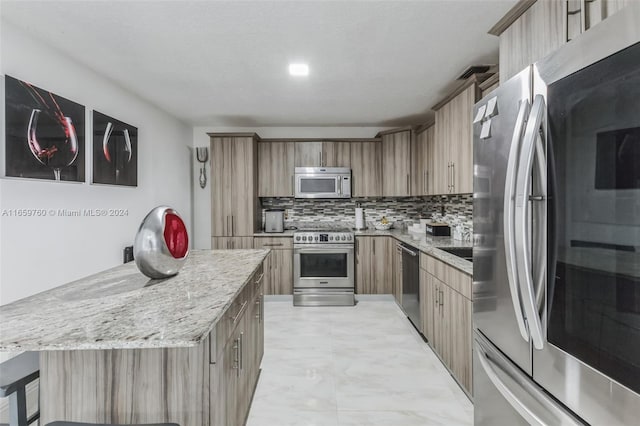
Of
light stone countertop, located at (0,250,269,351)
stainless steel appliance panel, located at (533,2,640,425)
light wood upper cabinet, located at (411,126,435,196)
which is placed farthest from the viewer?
light wood upper cabinet, located at (411,126,435,196)

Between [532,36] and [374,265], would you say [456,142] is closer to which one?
[532,36]

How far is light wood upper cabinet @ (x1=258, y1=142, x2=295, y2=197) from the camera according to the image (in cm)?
474

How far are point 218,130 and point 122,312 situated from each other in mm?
4240

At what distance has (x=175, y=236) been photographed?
5.23 feet

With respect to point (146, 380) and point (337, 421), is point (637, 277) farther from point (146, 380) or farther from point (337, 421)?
point (337, 421)

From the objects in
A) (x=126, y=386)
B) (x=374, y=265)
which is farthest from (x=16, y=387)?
(x=374, y=265)

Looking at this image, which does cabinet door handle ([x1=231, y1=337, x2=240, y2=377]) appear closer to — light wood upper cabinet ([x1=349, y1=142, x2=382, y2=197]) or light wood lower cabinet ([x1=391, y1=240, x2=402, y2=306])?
light wood lower cabinet ([x1=391, y1=240, x2=402, y2=306])

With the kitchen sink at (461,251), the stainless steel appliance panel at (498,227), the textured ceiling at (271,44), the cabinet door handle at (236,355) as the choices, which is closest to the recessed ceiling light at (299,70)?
the textured ceiling at (271,44)

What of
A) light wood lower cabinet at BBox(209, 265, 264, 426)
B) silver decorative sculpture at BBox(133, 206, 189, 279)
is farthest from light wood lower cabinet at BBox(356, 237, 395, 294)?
silver decorative sculpture at BBox(133, 206, 189, 279)

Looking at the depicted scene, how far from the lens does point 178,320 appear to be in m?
1.07

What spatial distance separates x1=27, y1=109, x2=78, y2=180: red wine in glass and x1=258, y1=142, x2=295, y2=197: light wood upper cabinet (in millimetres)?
2437

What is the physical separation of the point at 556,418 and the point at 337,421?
1364 mm

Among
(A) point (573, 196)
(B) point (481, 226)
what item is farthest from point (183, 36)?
(A) point (573, 196)

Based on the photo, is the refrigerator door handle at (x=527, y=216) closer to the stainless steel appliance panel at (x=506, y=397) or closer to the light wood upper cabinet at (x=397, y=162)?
the stainless steel appliance panel at (x=506, y=397)
